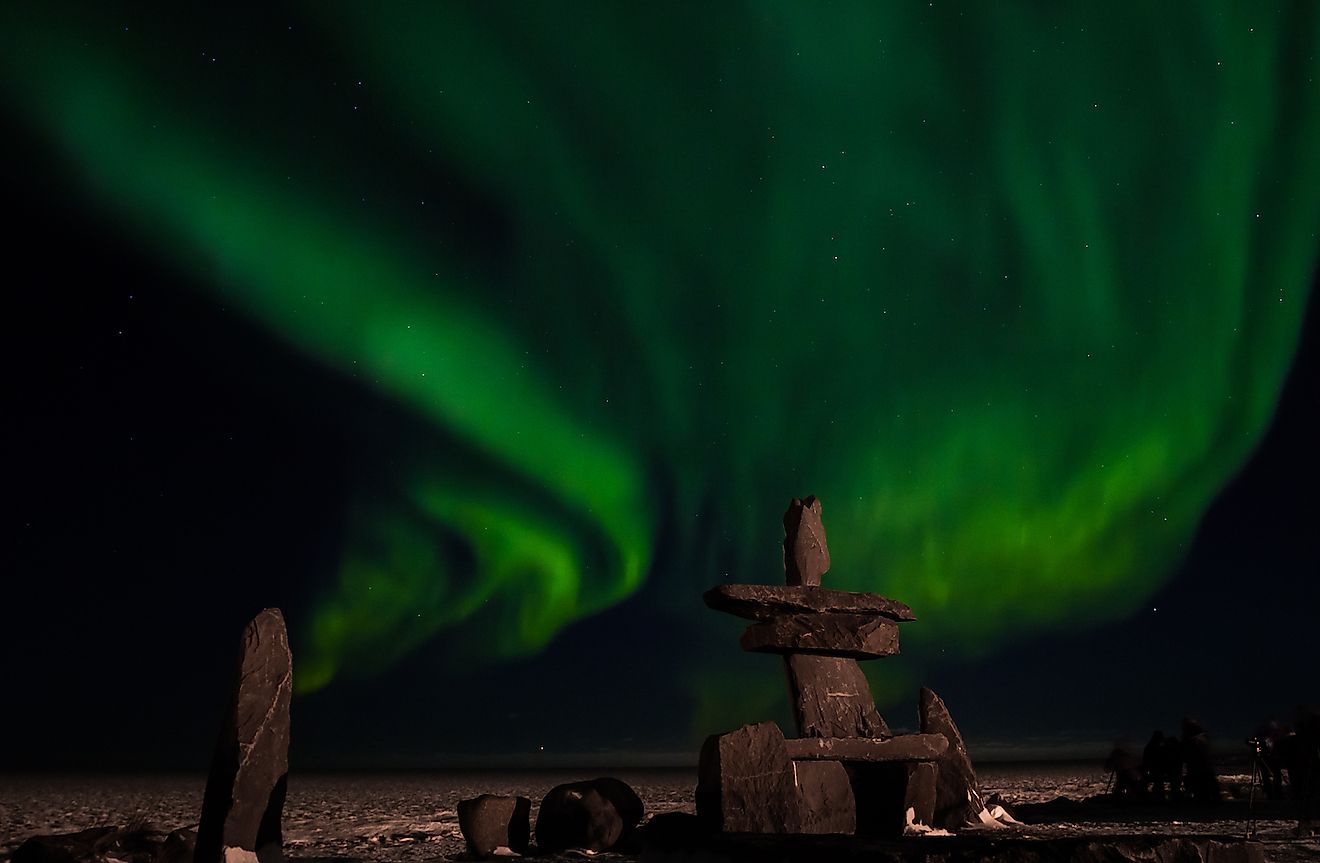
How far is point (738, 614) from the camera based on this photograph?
13.4m

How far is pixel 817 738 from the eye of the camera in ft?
42.7

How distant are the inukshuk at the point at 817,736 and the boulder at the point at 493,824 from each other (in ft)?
9.31

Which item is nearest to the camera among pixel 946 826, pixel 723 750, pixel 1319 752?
pixel 723 750

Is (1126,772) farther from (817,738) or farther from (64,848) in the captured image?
(64,848)

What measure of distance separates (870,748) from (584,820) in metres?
3.78

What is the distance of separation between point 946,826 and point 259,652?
382 inches

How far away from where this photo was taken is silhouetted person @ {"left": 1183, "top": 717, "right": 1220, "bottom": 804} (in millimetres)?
21094

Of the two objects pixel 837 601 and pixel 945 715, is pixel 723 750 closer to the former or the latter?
pixel 837 601

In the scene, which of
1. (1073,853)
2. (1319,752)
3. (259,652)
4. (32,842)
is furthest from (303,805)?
(1073,853)

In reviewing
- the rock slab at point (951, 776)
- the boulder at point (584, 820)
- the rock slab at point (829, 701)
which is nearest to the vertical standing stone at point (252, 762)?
the boulder at point (584, 820)

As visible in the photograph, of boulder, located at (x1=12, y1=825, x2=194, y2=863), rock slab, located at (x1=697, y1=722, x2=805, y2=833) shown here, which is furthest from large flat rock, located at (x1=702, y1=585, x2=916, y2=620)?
boulder, located at (x1=12, y1=825, x2=194, y2=863)

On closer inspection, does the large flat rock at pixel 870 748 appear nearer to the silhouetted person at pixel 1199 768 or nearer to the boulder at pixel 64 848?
the boulder at pixel 64 848

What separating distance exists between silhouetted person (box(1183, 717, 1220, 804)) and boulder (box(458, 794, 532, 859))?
14.4m

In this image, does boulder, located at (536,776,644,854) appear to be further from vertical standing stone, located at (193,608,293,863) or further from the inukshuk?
vertical standing stone, located at (193,608,293,863)
